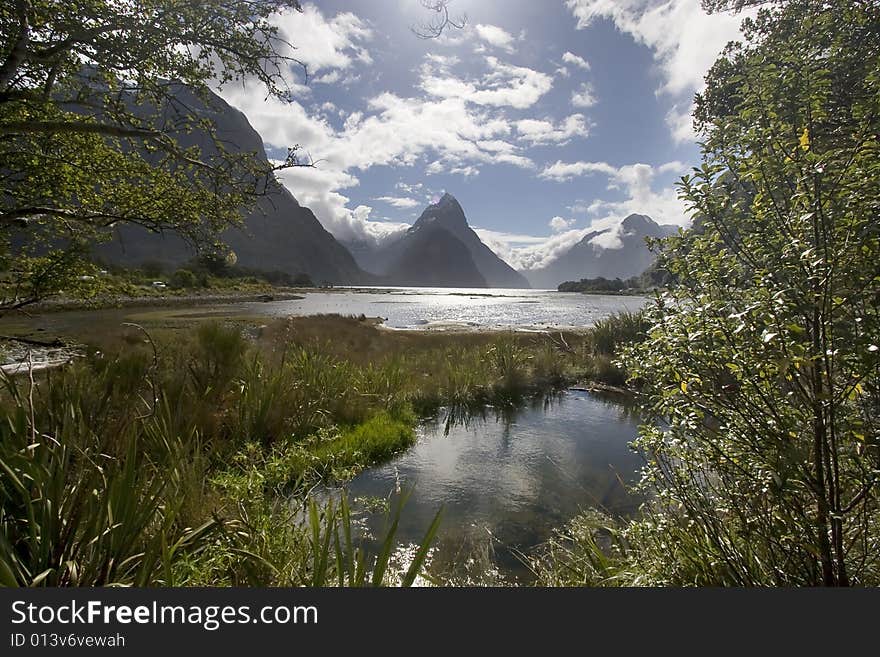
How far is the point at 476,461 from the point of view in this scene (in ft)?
23.8

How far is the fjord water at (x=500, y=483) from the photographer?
4.62m

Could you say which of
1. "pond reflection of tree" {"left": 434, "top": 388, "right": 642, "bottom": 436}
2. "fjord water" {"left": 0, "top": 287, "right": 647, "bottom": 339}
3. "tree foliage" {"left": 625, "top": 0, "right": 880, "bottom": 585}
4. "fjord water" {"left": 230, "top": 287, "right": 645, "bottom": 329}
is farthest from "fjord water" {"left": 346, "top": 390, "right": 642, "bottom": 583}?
"fjord water" {"left": 230, "top": 287, "right": 645, "bottom": 329}

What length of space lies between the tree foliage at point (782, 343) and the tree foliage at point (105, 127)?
507 cm

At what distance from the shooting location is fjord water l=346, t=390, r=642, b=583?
462 centimetres

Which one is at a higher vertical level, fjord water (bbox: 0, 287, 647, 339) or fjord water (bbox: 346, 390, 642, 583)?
fjord water (bbox: 0, 287, 647, 339)

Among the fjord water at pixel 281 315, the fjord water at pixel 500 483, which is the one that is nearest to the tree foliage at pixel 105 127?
the fjord water at pixel 281 315

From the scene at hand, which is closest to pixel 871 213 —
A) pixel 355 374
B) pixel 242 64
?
pixel 242 64

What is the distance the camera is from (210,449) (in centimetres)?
485

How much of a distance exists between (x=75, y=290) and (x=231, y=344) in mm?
2951

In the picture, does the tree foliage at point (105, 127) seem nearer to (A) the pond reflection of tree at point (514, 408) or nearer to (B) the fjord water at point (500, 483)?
(B) the fjord water at point (500, 483)

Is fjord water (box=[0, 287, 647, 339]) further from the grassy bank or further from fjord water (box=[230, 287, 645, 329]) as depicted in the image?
the grassy bank

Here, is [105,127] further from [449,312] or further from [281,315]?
[449,312]

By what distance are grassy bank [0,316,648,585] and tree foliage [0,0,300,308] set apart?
2.11 meters

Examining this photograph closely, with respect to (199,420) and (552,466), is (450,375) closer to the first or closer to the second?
(552,466)
